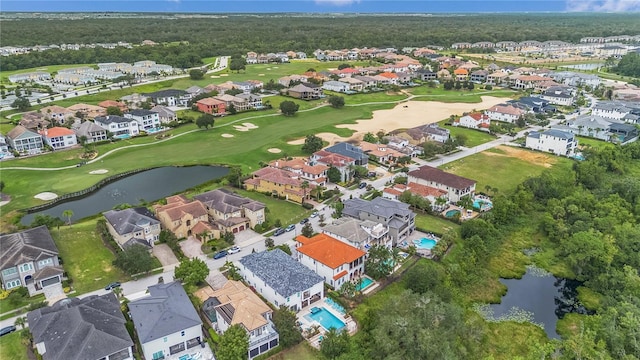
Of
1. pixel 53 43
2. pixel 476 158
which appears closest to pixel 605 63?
pixel 476 158

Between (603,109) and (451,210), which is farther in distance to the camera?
(603,109)

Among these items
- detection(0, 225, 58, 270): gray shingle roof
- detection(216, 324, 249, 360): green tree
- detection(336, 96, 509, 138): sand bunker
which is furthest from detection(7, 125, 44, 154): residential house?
detection(216, 324, 249, 360): green tree

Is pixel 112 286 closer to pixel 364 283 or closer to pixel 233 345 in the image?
pixel 233 345

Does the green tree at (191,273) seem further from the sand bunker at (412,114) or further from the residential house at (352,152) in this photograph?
the sand bunker at (412,114)

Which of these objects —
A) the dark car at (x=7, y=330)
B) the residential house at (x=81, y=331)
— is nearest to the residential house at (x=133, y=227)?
the residential house at (x=81, y=331)

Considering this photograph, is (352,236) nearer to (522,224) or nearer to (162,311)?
(162,311)

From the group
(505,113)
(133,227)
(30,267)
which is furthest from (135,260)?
(505,113)
